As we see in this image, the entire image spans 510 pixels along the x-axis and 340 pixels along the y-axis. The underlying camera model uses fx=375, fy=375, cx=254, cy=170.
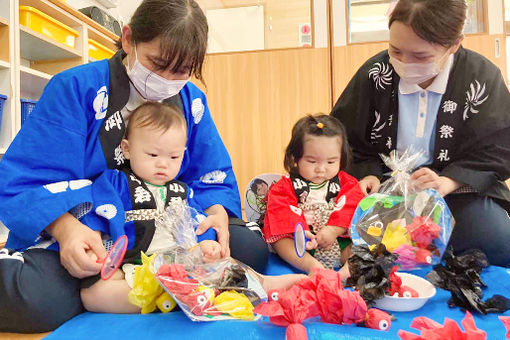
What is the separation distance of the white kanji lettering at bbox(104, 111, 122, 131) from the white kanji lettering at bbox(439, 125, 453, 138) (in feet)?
3.46

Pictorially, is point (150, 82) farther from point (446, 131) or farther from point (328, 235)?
point (446, 131)

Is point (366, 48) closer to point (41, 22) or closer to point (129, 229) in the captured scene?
point (41, 22)

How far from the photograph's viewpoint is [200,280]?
32.6 inches

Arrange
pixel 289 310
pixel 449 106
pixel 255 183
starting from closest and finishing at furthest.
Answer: pixel 289 310 < pixel 449 106 < pixel 255 183

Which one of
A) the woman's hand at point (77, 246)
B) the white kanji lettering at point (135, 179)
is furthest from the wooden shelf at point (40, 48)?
the woman's hand at point (77, 246)

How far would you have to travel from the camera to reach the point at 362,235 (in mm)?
1111

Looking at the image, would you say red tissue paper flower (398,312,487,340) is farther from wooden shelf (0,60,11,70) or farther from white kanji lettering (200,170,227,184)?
wooden shelf (0,60,11,70)

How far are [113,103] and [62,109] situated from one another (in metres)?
0.13

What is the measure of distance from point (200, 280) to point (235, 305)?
0.10 metres

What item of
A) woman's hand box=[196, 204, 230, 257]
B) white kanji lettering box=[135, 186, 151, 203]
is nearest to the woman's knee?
woman's hand box=[196, 204, 230, 257]

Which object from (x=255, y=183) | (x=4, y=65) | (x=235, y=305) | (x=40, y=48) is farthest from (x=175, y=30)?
(x=40, y=48)

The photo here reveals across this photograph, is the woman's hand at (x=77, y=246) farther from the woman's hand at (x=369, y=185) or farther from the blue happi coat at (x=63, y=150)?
the woman's hand at (x=369, y=185)

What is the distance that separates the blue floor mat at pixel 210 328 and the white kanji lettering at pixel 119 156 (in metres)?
0.41

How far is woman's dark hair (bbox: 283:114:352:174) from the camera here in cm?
131
